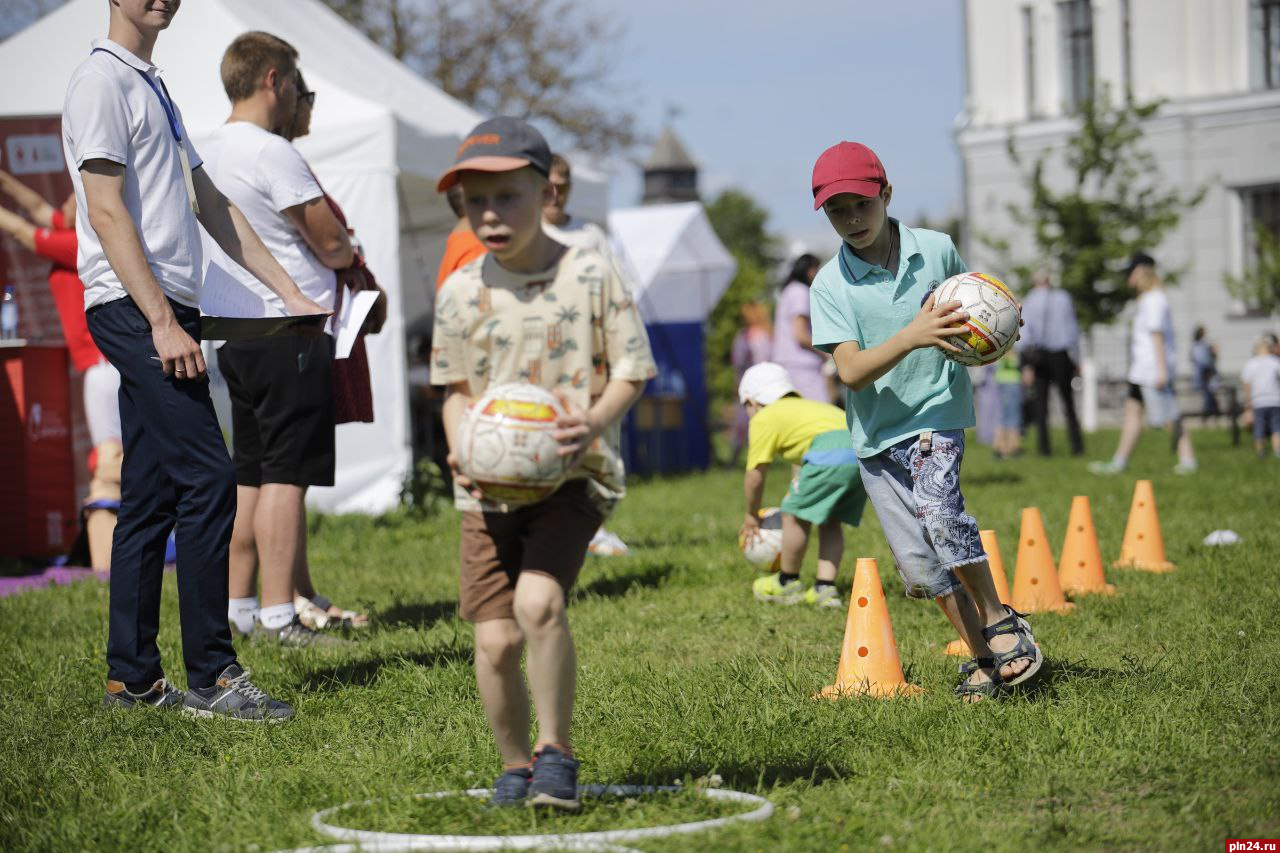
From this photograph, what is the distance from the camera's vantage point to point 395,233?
37.5 ft

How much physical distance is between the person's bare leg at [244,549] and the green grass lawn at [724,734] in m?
0.46

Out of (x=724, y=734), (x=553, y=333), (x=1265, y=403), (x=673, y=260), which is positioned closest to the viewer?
(x=553, y=333)

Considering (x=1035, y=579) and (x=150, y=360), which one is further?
(x=1035, y=579)

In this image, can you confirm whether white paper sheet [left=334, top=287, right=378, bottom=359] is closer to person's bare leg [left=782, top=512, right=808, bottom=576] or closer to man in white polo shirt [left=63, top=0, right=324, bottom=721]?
man in white polo shirt [left=63, top=0, right=324, bottom=721]

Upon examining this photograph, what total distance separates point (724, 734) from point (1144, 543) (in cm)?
417

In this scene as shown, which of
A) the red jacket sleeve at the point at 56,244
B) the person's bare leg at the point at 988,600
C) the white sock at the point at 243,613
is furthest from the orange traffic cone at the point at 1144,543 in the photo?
the red jacket sleeve at the point at 56,244

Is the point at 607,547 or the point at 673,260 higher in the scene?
the point at 673,260

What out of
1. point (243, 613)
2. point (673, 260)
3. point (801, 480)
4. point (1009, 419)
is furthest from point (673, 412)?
point (243, 613)

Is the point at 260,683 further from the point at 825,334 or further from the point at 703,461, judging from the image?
the point at 703,461

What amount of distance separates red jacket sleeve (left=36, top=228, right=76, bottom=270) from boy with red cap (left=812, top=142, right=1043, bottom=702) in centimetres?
560

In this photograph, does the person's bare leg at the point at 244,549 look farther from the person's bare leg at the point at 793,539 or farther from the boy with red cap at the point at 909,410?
the boy with red cap at the point at 909,410

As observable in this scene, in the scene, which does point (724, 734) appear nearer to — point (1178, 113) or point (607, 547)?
point (607, 547)

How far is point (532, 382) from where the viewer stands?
3604 mm

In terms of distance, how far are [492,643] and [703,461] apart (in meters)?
14.2
